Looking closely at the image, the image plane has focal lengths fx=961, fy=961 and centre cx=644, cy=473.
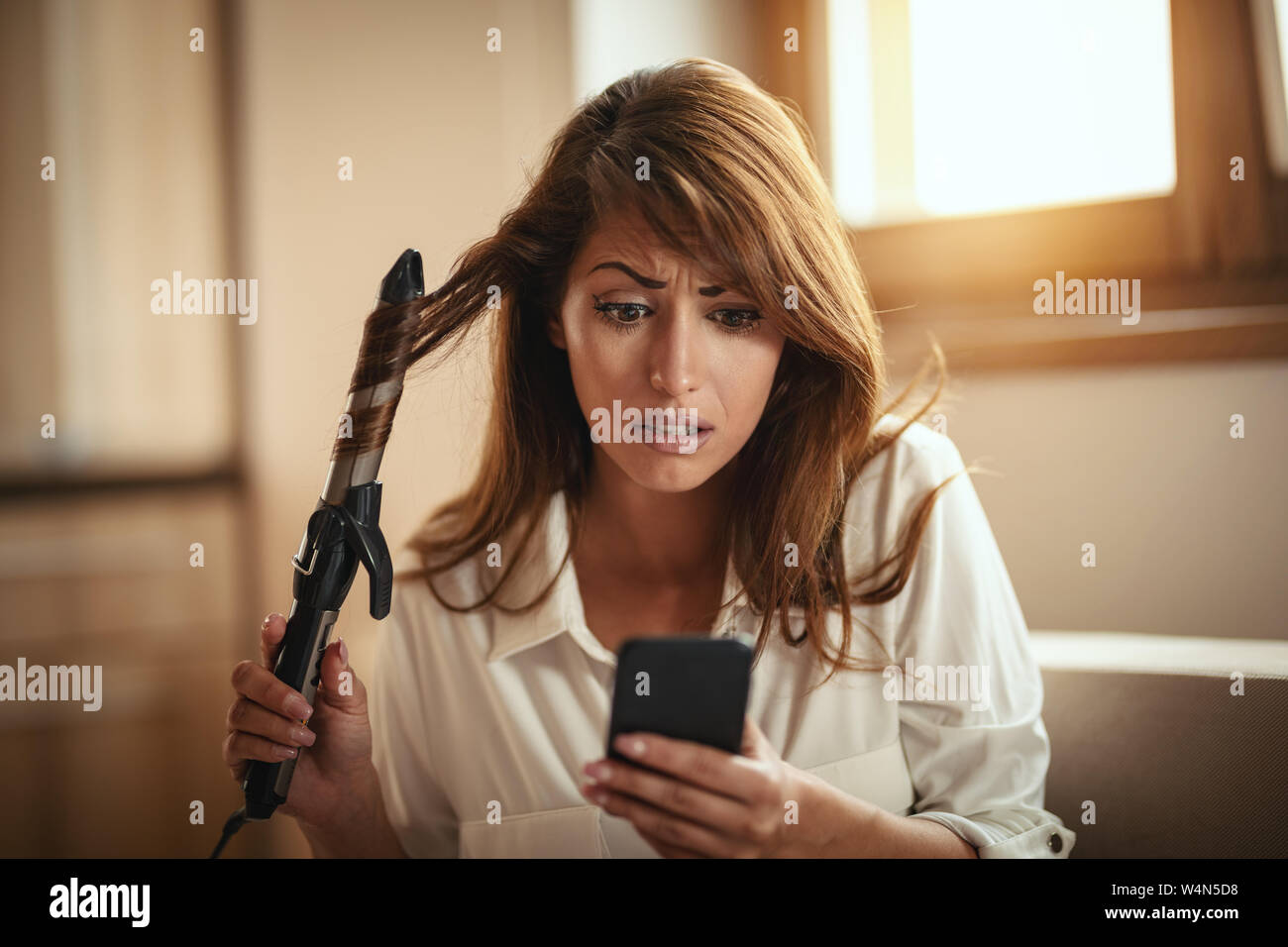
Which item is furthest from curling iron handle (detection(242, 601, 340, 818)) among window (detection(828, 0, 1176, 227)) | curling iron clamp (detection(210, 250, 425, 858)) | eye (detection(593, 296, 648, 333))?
window (detection(828, 0, 1176, 227))

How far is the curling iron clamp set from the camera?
2.09ft

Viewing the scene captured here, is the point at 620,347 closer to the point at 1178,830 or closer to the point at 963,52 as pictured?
the point at 1178,830

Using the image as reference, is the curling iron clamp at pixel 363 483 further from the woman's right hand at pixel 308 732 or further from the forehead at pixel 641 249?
the forehead at pixel 641 249

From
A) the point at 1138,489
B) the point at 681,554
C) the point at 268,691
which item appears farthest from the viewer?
the point at 1138,489

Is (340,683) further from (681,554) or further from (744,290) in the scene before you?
(744,290)

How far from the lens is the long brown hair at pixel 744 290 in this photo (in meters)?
0.74

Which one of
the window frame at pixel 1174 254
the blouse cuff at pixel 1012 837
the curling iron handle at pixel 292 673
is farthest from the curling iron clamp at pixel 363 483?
the window frame at pixel 1174 254

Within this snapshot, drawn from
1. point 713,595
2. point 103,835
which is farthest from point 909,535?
point 103,835

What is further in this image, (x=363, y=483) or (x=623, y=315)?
(x=623, y=315)

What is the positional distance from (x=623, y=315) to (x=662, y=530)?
0.25 meters

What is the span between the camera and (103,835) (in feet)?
4.33

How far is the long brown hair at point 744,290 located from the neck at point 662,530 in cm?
3

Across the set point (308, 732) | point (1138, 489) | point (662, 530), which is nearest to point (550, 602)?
point (662, 530)

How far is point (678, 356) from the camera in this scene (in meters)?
0.72
